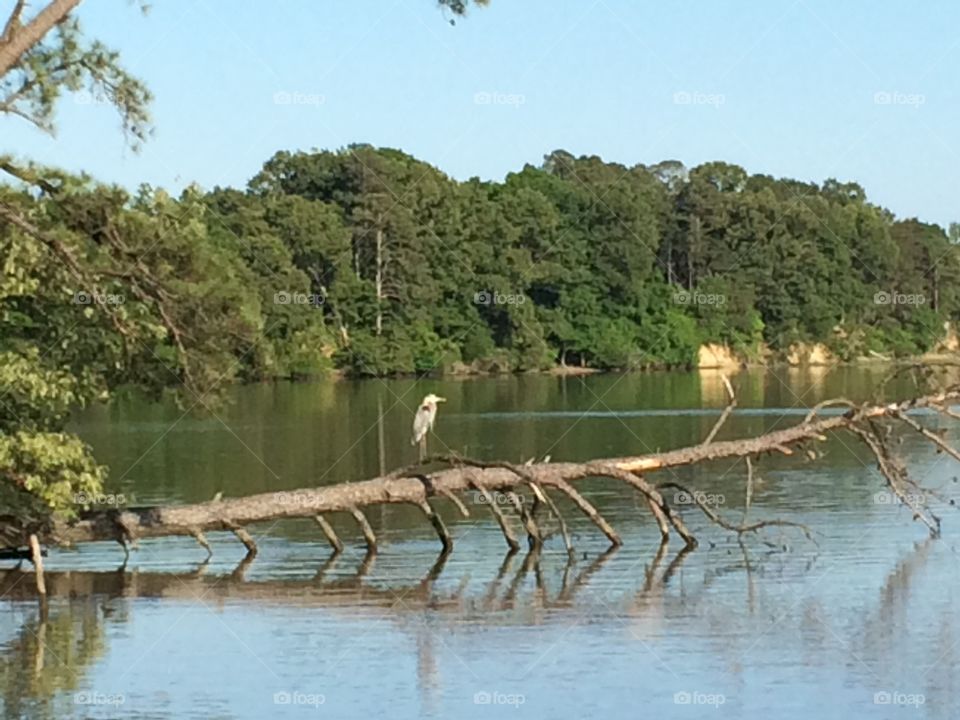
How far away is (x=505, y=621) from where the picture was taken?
22.0 m

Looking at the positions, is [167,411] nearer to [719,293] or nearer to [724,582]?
[724,582]

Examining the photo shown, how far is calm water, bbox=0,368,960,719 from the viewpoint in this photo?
18.1 metres

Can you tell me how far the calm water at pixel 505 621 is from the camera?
18125mm

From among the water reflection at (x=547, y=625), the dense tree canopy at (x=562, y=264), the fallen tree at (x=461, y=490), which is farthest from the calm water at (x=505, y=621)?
the dense tree canopy at (x=562, y=264)

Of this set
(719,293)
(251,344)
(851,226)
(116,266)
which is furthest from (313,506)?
(851,226)

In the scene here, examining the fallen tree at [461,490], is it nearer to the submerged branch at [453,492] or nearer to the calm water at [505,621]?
the submerged branch at [453,492]

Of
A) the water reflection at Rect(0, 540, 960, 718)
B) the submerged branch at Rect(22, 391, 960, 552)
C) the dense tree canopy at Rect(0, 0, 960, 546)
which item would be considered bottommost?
the water reflection at Rect(0, 540, 960, 718)

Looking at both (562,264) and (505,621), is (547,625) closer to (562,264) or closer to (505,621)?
(505,621)

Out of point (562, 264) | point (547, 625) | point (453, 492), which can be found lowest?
point (547, 625)

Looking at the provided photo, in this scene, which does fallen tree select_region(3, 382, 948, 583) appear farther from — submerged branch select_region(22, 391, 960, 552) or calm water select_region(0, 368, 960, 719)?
calm water select_region(0, 368, 960, 719)

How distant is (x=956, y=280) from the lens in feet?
440

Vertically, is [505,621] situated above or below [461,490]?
below

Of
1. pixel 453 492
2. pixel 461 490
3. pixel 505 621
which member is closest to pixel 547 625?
pixel 505 621

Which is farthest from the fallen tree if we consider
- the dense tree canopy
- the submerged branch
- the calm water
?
the dense tree canopy
